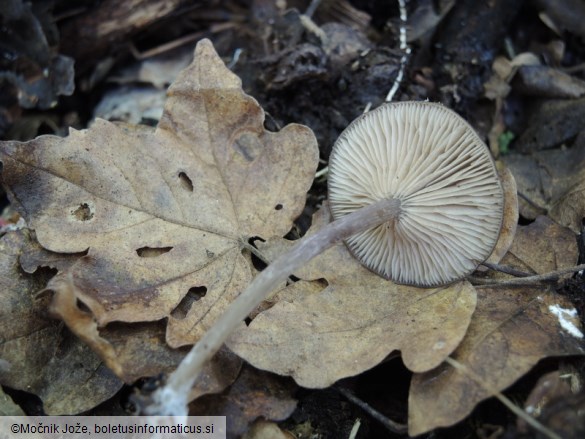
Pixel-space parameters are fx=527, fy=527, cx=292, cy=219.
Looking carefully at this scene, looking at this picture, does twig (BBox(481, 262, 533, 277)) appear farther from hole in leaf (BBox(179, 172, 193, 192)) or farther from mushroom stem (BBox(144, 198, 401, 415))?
hole in leaf (BBox(179, 172, 193, 192))

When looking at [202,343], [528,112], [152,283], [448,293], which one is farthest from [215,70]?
[528,112]

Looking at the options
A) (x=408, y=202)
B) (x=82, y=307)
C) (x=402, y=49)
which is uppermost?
(x=402, y=49)

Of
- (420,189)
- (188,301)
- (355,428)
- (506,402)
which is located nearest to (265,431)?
(355,428)

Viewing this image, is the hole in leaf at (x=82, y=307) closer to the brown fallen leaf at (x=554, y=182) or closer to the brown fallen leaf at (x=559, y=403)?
the brown fallen leaf at (x=559, y=403)

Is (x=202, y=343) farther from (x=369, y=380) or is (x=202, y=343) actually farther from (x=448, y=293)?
(x=448, y=293)

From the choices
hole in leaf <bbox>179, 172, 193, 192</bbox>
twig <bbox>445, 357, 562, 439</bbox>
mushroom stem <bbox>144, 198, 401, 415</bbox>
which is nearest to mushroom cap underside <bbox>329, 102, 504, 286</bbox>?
mushroom stem <bbox>144, 198, 401, 415</bbox>

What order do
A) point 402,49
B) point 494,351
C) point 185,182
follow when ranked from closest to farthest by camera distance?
1. point 494,351
2. point 185,182
3. point 402,49

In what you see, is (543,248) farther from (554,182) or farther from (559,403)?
(559,403)

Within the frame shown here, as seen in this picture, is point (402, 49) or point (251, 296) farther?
point (402, 49)
